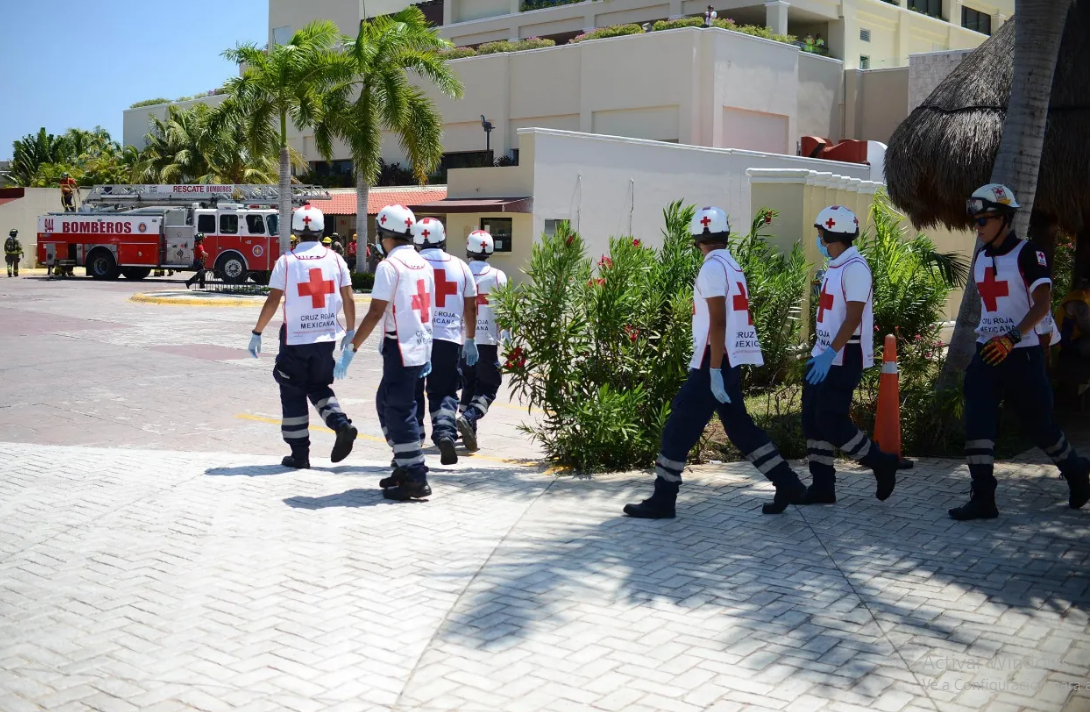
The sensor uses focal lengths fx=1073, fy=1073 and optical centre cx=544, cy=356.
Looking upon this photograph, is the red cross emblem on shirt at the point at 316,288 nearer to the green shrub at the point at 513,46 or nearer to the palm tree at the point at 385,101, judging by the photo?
the palm tree at the point at 385,101

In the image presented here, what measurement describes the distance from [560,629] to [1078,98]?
7.15m

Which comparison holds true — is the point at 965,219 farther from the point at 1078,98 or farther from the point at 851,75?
the point at 851,75

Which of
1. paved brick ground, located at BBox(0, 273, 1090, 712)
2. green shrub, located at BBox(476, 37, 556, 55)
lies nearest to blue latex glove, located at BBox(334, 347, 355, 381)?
paved brick ground, located at BBox(0, 273, 1090, 712)

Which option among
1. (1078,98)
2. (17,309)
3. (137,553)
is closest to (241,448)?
(137,553)

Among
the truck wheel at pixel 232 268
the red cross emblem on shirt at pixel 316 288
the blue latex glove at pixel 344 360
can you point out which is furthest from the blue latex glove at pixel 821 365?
the truck wheel at pixel 232 268

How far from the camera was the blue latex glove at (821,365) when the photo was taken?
661 centimetres

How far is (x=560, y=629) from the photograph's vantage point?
191 inches

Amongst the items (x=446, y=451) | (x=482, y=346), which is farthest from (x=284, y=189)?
(x=446, y=451)

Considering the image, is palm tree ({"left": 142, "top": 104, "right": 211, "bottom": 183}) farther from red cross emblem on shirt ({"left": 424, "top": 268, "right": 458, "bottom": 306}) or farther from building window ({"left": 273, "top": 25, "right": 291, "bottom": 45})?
red cross emblem on shirt ({"left": 424, "top": 268, "right": 458, "bottom": 306})

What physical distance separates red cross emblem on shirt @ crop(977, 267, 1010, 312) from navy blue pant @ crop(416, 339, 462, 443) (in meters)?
4.02

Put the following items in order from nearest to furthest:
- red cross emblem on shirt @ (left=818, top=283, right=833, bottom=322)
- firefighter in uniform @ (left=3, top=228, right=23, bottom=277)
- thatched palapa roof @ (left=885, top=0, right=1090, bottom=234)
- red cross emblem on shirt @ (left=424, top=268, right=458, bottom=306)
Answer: red cross emblem on shirt @ (left=818, top=283, right=833, bottom=322), red cross emblem on shirt @ (left=424, top=268, right=458, bottom=306), thatched palapa roof @ (left=885, top=0, right=1090, bottom=234), firefighter in uniform @ (left=3, top=228, right=23, bottom=277)

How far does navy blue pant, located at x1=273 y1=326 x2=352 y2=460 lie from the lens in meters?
7.84

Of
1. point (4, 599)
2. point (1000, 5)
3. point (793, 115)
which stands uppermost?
point (1000, 5)

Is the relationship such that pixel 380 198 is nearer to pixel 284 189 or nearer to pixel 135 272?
pixel 135 272
